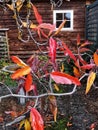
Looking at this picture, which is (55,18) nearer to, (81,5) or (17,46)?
(81,5)

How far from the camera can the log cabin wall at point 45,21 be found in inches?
336

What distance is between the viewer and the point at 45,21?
8727 millimetres

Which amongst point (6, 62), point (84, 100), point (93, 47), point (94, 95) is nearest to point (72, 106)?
point (84, 100)

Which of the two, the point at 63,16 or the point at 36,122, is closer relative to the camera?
the point at 36,122

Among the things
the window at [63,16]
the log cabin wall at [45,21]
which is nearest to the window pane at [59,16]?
the window at [63,16]

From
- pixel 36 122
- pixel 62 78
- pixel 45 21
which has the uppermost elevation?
pixel 45 21

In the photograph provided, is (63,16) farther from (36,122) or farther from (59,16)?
(36,122)

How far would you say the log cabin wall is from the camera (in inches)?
336

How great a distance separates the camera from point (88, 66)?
116 cm

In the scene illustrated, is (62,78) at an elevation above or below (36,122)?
above

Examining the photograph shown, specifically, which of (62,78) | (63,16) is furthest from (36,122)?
(63,16)

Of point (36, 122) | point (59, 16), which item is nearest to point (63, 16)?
point (59, 16)

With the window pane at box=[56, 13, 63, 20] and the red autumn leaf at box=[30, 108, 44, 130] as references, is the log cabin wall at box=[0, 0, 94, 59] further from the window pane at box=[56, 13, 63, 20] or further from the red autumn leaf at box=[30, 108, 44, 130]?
the red autumn leaf at box=[30, 108, 44, 130]

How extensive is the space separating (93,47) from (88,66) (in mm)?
5625
